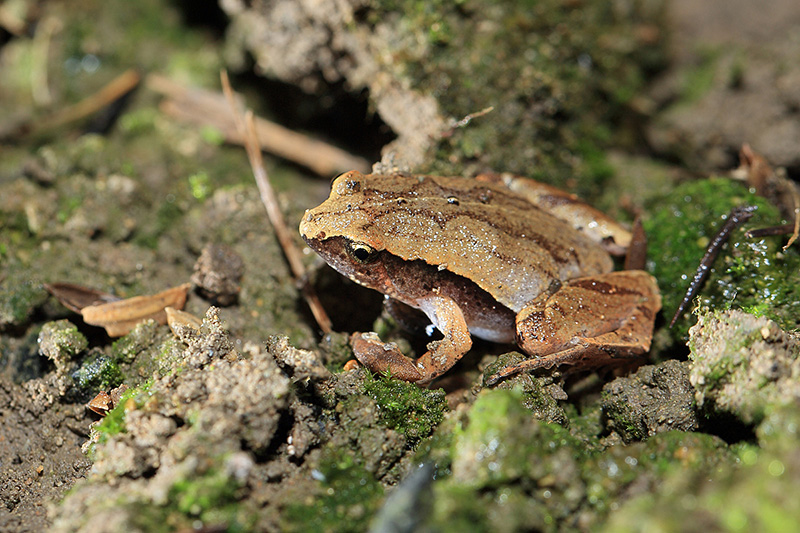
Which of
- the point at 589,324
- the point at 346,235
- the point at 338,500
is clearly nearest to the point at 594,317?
the point at 589,324

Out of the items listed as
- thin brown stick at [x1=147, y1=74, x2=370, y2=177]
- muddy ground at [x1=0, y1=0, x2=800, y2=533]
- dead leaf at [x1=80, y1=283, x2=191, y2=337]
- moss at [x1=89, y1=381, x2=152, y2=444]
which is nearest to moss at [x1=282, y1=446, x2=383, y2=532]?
muddy ground at [x1=0, y1=0, x2=800, y2=533]

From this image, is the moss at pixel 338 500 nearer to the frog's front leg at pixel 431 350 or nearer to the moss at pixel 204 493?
the moss at pixel 204 493

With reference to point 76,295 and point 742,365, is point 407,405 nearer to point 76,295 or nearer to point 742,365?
point 742,365

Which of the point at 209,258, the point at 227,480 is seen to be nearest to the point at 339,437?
the point at 227,480

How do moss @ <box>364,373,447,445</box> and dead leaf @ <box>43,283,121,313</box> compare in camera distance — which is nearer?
moss @ <box>364,373,447,445</box>

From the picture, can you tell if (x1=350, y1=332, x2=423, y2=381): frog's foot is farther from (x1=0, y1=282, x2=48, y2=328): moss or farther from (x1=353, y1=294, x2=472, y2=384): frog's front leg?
(x1=0, y1=282, x2=48, y2=328): moss

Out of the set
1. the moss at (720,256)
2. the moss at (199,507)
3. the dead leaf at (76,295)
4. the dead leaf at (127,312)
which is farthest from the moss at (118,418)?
the moss at (720,256)

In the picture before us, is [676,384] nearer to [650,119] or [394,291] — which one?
[394,291]
